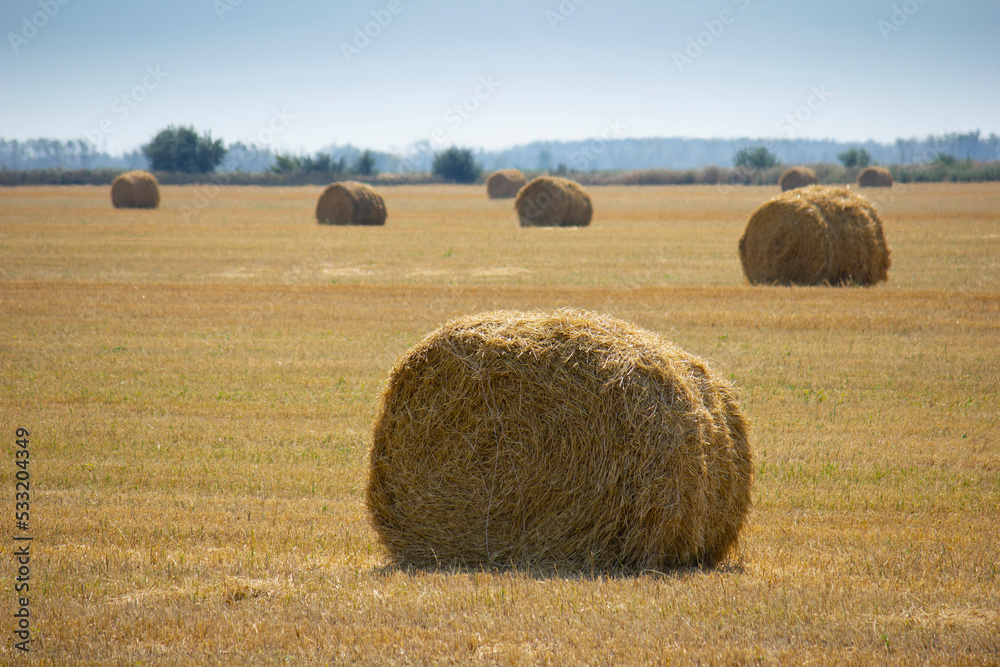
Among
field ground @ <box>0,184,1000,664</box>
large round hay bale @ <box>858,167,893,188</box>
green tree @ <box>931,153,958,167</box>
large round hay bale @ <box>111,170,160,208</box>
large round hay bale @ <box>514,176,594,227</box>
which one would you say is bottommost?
field ground @ <box>0,184,1000,664</box>

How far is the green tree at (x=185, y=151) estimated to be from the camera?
9188cm

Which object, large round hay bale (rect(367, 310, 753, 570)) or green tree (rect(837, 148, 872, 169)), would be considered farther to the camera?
green tree (rect(837, 148, 872, 169))

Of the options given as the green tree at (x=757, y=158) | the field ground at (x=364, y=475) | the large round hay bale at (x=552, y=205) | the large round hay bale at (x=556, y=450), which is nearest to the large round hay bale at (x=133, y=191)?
the large round hay bale at (x=552, y=205)

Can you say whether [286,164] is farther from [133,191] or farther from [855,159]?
[855,159]

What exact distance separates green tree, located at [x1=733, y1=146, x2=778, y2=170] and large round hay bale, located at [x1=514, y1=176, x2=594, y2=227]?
6662 cm

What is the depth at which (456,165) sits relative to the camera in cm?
9656

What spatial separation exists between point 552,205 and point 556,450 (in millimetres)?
31193

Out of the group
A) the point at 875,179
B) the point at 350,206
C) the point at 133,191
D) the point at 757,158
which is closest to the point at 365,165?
the point at 757,158

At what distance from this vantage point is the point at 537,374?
245 inches

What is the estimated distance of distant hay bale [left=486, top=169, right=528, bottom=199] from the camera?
6072 centimetres

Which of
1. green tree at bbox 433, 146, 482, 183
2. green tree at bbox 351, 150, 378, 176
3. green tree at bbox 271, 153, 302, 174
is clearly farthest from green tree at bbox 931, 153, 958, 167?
green tree at bbox 271, 153, 302, 174

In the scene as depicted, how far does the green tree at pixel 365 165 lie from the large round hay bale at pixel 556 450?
305ft

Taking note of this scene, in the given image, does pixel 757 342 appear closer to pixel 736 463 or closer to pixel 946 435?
pixel 946 435

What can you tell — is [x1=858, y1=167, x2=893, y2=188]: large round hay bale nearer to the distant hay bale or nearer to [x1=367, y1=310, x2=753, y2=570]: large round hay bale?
the distant hay bale
